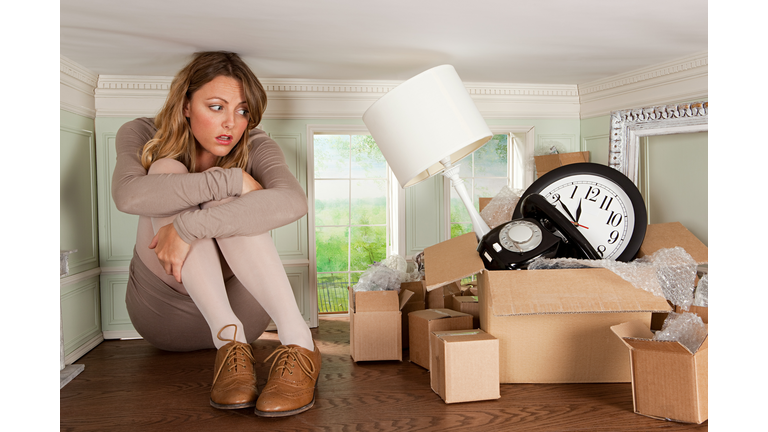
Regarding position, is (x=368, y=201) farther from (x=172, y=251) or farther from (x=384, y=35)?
(x=172, y=251)

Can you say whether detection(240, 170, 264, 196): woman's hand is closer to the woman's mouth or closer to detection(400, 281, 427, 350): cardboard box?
the woman's mouth

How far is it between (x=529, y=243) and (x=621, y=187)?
26.2 inches

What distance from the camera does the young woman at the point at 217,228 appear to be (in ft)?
5.16

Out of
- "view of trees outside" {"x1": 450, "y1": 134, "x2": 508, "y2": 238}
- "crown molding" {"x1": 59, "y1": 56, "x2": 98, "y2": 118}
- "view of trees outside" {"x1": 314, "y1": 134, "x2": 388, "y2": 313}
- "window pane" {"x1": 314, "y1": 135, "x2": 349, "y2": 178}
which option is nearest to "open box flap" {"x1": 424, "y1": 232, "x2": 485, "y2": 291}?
"crown molding" {"x1": 59, "y1": 56, "x2": 98, "y2": 118}

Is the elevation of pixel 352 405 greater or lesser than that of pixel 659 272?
Result: lesser

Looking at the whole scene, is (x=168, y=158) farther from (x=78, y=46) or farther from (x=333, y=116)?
(x=333, y=116)

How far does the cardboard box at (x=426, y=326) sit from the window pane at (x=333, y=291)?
11.7ft

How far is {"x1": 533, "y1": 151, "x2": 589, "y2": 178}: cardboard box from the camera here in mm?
2885

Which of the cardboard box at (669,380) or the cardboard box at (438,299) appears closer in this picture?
the cardboard box at (669,380)

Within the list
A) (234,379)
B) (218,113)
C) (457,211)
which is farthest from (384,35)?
(457,211)

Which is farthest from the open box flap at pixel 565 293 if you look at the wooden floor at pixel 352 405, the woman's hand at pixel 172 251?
the woman's hand at pixel 172 251

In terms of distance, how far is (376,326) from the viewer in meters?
2.05

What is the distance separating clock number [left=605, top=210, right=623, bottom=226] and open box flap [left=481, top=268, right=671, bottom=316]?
541mm

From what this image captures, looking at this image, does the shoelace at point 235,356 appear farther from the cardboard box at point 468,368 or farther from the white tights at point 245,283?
the cardboard box at point 468,368
